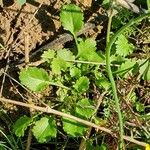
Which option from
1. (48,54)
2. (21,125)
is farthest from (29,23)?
(21,125)

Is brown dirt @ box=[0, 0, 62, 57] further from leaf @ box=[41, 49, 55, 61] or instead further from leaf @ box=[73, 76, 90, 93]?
leaf @ box=[73, 76, 90, 93]

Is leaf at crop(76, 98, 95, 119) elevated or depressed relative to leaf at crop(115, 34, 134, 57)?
depressed

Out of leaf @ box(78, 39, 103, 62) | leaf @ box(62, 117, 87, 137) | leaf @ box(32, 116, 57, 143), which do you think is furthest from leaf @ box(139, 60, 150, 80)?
leaf @ box(32, 116, 57, 143)

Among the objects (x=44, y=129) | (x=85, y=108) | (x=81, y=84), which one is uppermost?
(x=81, y=84)

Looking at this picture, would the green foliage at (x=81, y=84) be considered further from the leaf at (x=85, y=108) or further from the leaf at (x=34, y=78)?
the leaf at (x=34, y=78)

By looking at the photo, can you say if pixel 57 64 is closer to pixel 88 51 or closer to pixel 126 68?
pixel 88 51

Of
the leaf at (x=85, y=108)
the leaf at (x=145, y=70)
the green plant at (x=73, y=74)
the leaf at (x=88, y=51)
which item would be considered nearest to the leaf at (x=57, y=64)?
the green plant at (x=73, y=74)

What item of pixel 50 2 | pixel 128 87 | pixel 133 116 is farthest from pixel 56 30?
pixel 133 116
